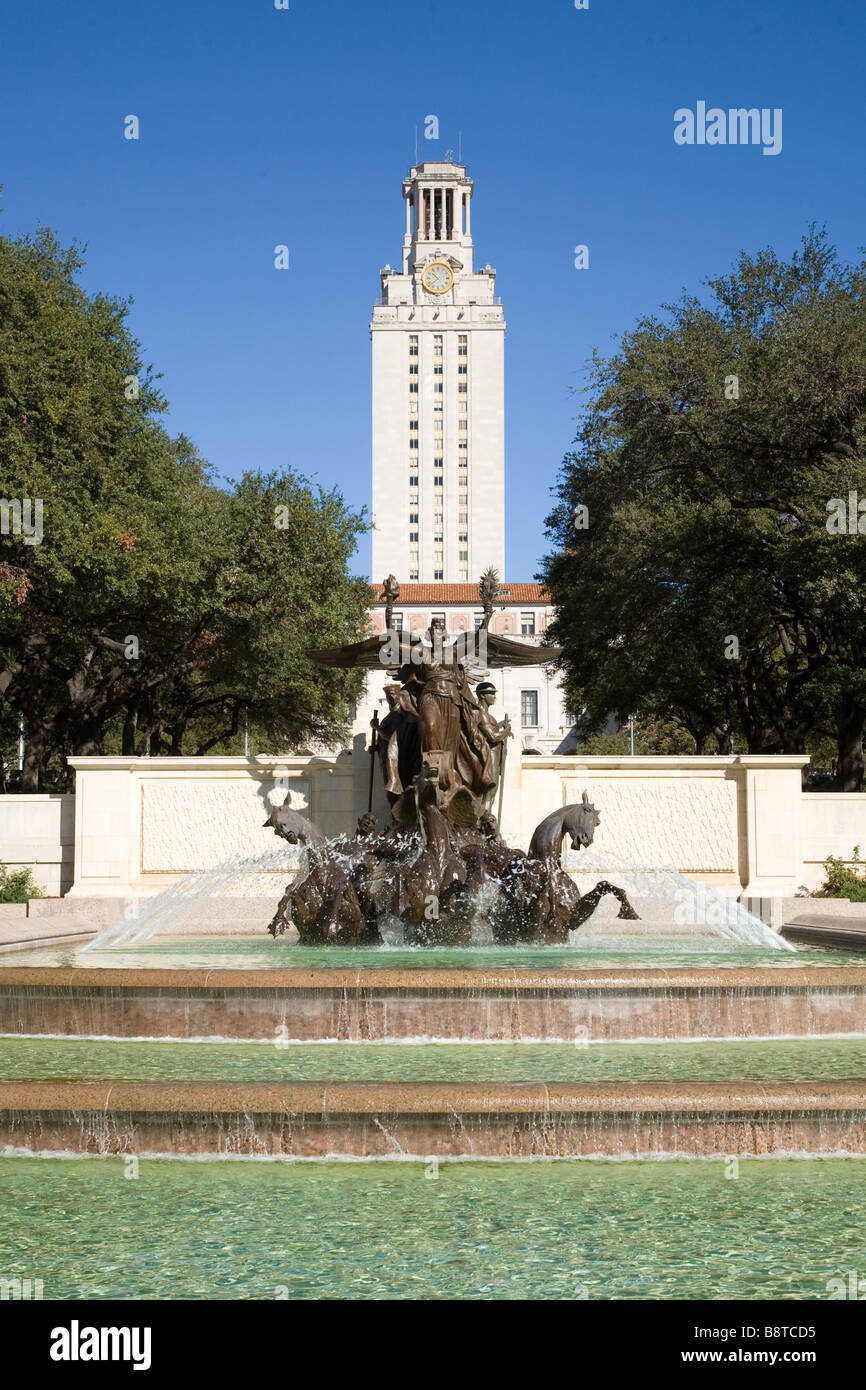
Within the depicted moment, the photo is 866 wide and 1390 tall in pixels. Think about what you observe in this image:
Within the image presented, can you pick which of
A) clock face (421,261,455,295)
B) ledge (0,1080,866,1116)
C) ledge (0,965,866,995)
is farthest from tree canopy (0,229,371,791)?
clock face (421,261,455,295)

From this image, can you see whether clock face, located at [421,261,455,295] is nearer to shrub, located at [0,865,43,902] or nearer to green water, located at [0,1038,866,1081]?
shrub, located at [0,865,43,902]

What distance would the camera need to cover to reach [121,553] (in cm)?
2812

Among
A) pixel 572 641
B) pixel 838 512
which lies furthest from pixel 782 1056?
pixel 572 641

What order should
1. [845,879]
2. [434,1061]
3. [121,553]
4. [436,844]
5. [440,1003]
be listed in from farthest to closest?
[121,553], [845,879], [436,844], [440,1003], [434,1061]

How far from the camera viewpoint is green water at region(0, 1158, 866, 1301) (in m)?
5.34

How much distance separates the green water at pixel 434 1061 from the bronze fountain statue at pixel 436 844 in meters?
4.64

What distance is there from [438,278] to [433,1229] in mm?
160508

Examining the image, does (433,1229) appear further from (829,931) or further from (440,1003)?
(829,931)

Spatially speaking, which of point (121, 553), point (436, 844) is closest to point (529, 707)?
point (121, 553)

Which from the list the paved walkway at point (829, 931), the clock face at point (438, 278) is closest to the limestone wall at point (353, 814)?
the paved walkway at point (829, 931)

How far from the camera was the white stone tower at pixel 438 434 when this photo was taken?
149 meters

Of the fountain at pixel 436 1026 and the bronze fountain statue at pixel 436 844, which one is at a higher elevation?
the bronze fountain statue at pixel 436 844

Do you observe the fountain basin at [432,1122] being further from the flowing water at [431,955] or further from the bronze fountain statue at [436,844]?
the bronze fountain statue at [436,844]

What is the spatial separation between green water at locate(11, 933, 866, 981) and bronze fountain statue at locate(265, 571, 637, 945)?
404 millimetres
